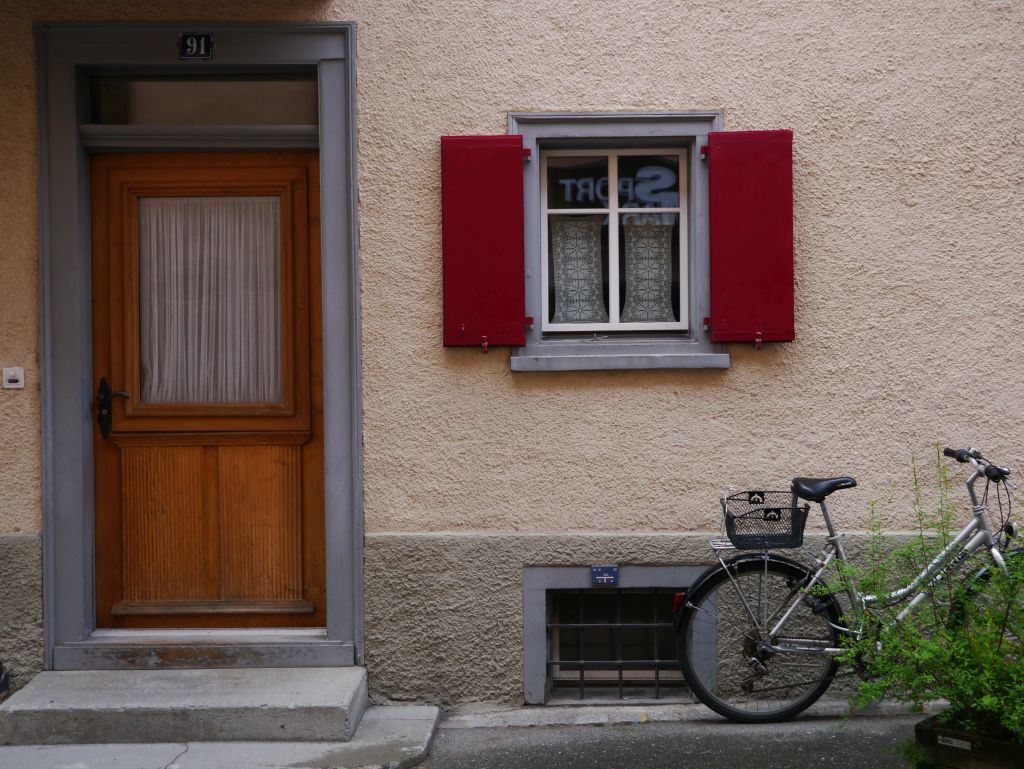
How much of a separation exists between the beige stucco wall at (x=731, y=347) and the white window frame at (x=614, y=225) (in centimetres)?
28

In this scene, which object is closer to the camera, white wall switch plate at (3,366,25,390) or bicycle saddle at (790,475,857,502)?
bicycle saddle at (790,475,857,502)

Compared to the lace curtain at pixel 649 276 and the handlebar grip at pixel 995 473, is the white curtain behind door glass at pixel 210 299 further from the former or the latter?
the handlebar grip at pixel 995 473

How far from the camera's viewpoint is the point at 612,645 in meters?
5.87

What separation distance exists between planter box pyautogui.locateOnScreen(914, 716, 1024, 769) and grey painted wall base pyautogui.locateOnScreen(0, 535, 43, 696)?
4134 millimetres

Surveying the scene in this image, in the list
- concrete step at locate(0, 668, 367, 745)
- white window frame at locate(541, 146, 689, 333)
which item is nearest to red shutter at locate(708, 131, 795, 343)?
white window frame at locate(541, 146, 689, 333)

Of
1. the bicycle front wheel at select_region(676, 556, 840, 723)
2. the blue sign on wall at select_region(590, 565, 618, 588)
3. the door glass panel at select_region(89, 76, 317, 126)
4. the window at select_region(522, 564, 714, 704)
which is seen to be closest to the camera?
the bicycle front wheel at select_region(676, 556, 840, 723)

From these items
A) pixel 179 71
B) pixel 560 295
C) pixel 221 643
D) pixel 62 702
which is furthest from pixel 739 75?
pixel 62 702

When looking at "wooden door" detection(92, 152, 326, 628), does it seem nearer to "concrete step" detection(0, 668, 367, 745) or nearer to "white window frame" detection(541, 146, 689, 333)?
"concrete step" detection(0, 668, 367, 745)

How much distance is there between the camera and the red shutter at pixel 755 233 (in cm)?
553

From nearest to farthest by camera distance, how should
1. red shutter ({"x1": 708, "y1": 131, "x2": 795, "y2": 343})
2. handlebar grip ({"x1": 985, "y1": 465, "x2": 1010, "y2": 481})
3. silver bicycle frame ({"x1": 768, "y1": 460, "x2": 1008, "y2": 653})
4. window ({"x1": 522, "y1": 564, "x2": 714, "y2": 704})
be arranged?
silver bicycle frame ({"x1": 768, "y1": 460, "x2": 1008, "y2": 653}) < handlebar grip ({"x1": 985, "y1": 465, "x2": 1010, "y2": 481}) < red shutter ({"x1": 708, "y1": 131, "x2": 795, "y2": 343}) < window ({"x1": 522, "y1": 564, "x2": 714, "y2": 704})

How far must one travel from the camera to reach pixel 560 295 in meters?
5.86

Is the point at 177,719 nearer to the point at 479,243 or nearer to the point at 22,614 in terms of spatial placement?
the point at 22,614

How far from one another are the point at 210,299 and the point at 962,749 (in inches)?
162

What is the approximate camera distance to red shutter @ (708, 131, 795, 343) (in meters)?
5.53
